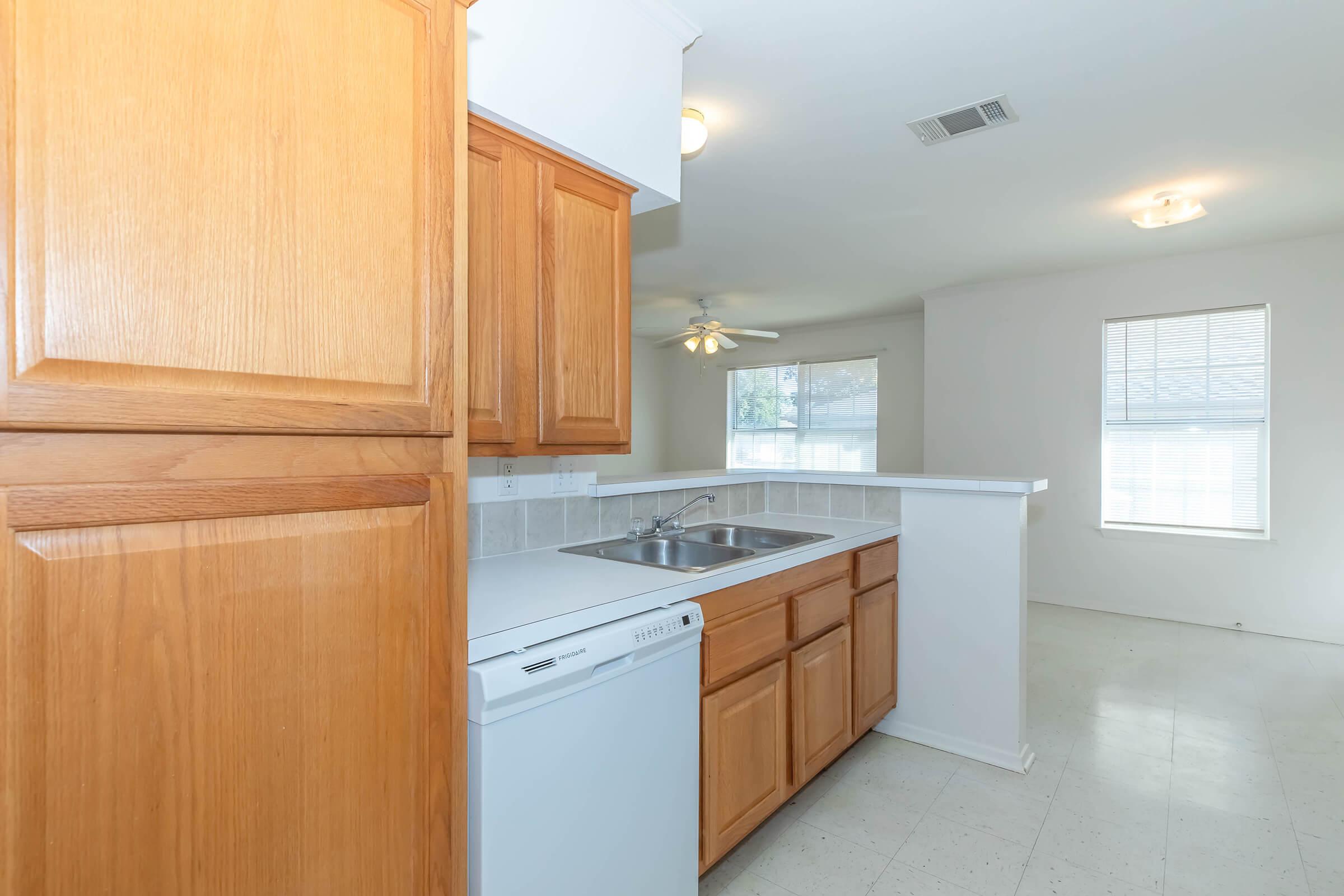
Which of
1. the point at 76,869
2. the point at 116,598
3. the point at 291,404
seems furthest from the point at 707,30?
the point at 76,869

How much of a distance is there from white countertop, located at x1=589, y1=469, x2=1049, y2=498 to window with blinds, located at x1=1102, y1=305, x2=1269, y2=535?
2732 millimetres

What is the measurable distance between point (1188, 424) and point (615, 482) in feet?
14.4

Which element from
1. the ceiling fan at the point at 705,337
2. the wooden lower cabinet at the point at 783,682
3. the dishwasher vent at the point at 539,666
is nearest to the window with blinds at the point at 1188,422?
the ceiling fan at the point at 705,337

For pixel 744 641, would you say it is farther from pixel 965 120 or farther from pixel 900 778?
pixel 965 120

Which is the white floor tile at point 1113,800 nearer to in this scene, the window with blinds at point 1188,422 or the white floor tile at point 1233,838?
A: the white floor tile at point 1233,838

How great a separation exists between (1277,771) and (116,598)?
12.1ft

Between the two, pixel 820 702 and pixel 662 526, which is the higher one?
pixel 662 526

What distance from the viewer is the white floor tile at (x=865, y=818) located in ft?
7.12

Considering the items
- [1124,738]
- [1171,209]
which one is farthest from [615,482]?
[1171,209]

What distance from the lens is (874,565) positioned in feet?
8.90

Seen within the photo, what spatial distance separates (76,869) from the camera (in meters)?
0.73

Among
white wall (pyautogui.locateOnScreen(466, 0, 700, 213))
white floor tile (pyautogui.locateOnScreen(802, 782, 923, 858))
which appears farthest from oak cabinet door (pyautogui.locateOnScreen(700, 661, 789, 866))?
white wall (pyautogui.locateOnScreen(466, 0, 700, 213))

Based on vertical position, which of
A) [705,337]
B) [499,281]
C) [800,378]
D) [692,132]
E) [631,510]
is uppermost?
[692,132]

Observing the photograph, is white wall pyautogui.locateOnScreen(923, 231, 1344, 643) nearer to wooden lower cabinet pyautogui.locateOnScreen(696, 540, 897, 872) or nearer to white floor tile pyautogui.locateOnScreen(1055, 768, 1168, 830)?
white floor tile pyautogui.locateOnScreen(1055, 768, 1168, 830)
